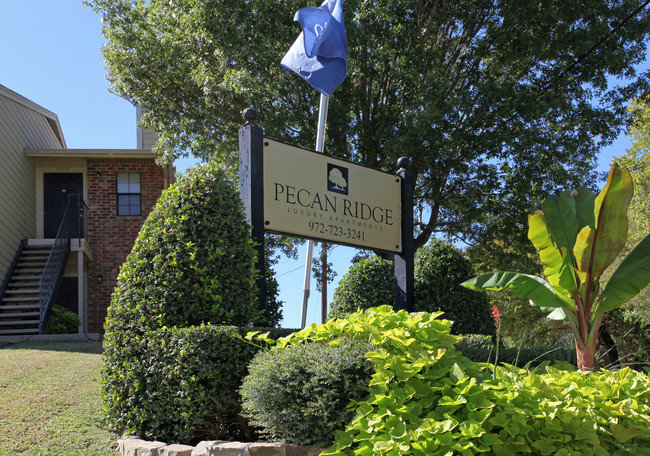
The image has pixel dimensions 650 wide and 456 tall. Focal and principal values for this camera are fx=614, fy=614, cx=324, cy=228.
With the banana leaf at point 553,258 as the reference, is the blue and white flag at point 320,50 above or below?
above

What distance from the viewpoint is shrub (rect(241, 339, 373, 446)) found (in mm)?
4215

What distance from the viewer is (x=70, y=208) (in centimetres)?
1833

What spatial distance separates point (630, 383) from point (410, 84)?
10.8 m

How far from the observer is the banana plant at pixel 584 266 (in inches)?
265

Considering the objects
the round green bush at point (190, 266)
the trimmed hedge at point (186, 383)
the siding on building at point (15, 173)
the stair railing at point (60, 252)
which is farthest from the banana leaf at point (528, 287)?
the siding on building at point (15, 173)

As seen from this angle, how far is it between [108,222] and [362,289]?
11.9 meters

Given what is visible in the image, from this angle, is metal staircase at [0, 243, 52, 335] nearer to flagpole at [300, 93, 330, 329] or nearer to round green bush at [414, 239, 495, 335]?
flagpole at [300, 93, 330, 329]

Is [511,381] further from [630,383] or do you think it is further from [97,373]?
[97,373]

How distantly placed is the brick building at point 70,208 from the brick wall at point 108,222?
0.10 ft

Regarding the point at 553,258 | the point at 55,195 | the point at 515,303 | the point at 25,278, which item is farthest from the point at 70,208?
the point at 553,258

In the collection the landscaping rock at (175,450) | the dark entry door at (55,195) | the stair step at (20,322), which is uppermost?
the dark entry door at (55,195)

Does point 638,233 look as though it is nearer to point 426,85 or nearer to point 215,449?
point 426,85

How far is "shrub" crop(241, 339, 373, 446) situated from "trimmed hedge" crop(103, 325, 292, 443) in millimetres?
738

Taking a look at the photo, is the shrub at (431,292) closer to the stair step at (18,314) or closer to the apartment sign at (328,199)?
the apartment sign at (328,199)
